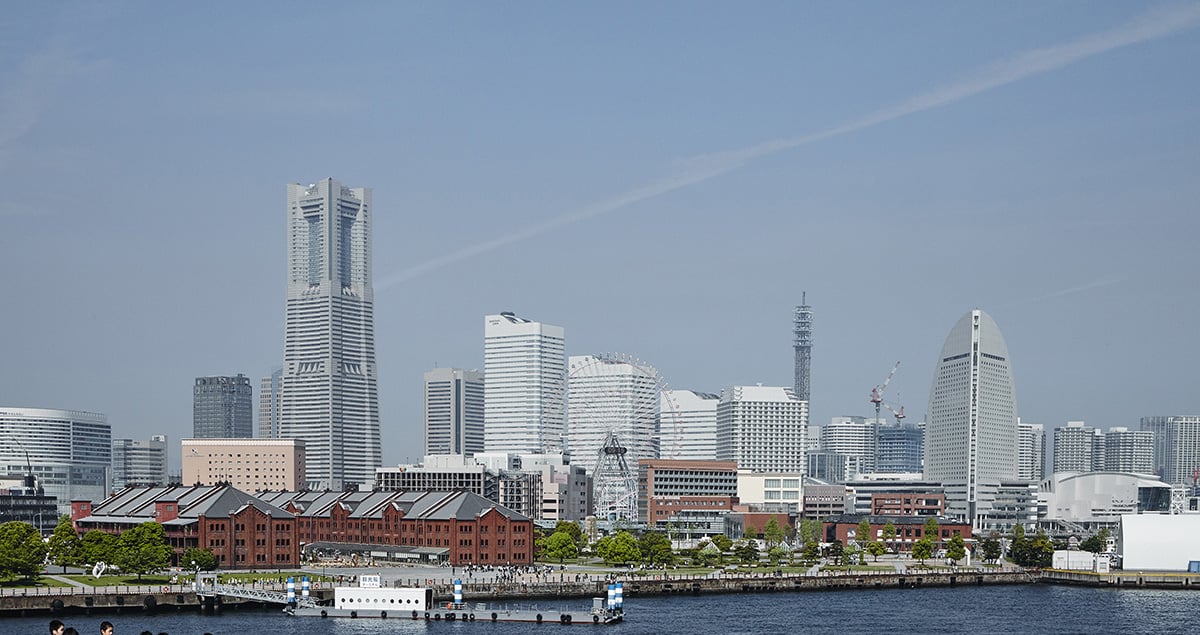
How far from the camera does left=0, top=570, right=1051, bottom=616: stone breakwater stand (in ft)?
381

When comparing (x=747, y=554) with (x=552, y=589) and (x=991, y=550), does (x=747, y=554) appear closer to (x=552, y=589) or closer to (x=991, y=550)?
(x=991, y=550)

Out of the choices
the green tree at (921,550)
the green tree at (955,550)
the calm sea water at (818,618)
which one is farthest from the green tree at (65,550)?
the green tree at (955,550)

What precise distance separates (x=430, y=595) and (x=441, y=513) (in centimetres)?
4171

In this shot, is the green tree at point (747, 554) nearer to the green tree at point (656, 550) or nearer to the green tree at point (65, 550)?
the green tree at point (656, 550)

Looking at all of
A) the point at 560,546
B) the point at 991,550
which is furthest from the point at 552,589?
the point at 991,550

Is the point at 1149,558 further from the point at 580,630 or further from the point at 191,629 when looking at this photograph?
the point at 191,629

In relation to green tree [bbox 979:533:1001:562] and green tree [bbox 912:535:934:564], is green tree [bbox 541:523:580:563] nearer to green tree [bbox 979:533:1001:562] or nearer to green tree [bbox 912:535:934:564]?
green tree [bbox 912:535:934:564]

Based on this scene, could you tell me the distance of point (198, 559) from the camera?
14200 centimetres

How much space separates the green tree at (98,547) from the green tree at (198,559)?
6490 mm

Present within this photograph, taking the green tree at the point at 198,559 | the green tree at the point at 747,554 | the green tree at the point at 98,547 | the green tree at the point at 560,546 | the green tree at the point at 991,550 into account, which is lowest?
the green tree at the point at 991,550

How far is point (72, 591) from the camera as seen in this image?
392 ft

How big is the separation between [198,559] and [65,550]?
1178 cm

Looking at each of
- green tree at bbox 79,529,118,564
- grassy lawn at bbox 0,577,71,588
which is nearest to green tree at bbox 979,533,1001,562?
green tree at bbox 79,529,118,564

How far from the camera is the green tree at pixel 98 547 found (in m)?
137
